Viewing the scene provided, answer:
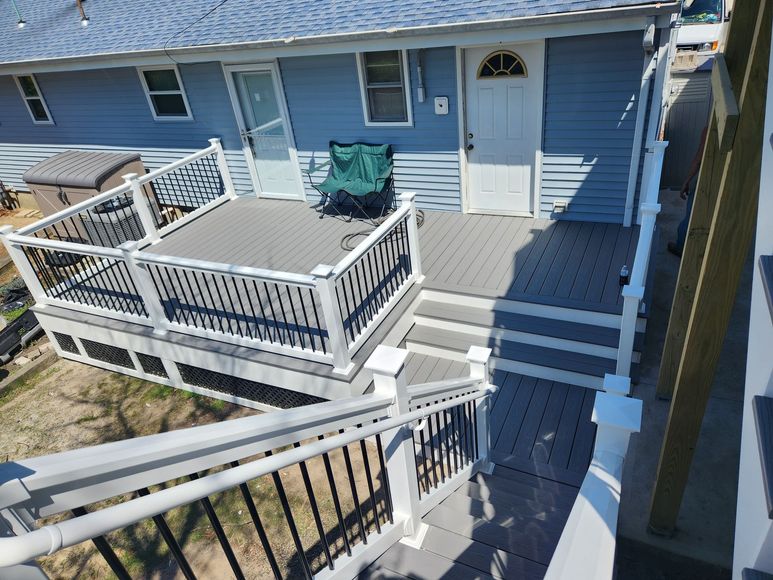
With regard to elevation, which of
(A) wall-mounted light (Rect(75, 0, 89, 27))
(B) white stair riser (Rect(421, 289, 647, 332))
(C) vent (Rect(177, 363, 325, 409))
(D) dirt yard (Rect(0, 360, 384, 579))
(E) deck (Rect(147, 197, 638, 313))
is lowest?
(D) dirt yard (Rect(0, 360, 384, 579))

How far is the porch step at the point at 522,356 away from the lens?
4.50 meters

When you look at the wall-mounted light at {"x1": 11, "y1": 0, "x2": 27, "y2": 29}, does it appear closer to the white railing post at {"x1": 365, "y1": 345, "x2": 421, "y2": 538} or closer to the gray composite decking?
the gray composite decking

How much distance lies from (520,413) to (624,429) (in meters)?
2.59

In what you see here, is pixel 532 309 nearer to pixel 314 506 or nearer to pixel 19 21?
pixel 314 506

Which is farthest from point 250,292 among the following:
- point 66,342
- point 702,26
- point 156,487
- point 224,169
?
point 702,26

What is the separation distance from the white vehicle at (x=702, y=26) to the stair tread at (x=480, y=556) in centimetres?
1708

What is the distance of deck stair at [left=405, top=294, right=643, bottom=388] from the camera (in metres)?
4.55

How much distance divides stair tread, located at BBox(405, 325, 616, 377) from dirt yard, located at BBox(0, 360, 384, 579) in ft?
4.31

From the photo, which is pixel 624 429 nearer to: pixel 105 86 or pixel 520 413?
pixel 520 413

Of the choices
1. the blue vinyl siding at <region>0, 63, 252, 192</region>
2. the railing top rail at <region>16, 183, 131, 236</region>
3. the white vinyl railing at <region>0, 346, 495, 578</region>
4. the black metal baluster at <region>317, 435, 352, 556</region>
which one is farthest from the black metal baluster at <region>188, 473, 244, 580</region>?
the blue vinyl siding at <region>0, 63, 252, 192</region>

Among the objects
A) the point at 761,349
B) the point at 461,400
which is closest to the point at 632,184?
the point at 461,400

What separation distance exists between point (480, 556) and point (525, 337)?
257 centimetres

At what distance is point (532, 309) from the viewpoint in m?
4.94

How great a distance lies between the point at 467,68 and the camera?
5.88 metres
